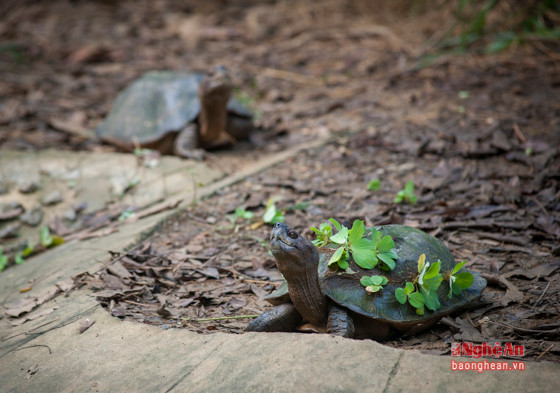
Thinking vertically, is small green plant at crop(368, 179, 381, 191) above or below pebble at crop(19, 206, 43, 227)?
above

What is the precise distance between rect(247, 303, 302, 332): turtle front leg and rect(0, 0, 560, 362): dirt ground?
196mm

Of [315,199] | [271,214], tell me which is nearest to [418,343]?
[271,214]

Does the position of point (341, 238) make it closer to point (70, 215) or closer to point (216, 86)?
point (70, 215)

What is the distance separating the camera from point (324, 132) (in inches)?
226

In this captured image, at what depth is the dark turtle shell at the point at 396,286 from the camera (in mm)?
2346

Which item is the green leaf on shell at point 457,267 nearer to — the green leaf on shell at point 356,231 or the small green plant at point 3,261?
the green leaf on shell at point 356,231

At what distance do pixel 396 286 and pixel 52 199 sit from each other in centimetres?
381

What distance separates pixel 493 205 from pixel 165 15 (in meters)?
9.08

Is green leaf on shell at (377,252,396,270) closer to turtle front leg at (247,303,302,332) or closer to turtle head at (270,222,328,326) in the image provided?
turtle head at (270,222,328,326)

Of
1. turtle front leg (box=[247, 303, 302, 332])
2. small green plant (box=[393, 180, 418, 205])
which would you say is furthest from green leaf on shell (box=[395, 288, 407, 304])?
small green plant (box=[393, 180, 418, 205])

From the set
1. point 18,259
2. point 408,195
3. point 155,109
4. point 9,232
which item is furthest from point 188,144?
point 408,195

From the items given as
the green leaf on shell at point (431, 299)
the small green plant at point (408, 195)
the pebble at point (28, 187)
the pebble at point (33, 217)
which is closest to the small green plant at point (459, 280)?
the green leaf on shell at point (431, 299)

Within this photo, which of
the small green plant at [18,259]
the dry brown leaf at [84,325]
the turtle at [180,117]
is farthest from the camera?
the turtle at [180,117]

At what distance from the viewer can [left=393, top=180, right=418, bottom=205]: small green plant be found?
3.81m
